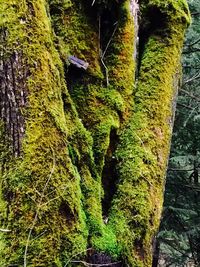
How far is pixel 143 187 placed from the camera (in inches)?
103

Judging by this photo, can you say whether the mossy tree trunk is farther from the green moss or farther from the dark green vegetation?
the dark green vegetation

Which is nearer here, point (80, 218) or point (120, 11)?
point (80, 218)

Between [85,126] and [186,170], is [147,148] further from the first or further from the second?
[186,170]

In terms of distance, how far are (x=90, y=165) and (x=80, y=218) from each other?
1.37 ft

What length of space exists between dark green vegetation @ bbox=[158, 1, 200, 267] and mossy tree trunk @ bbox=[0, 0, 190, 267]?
4875mm

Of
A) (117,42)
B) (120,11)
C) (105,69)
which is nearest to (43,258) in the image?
(105,69)

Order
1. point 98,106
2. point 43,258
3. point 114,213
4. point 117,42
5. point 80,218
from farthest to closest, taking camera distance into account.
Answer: point 117,42 → point 98,106 → point 114,213 → point 80,218 → point 43,258

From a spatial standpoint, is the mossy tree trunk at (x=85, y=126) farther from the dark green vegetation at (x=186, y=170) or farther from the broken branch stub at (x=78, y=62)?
the dark green vegetation at (x=186, y=170)

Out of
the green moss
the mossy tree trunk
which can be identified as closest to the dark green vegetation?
the green moss

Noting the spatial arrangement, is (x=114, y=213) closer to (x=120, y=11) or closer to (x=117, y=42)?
(x=117, y=42)

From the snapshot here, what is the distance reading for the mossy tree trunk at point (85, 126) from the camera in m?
2.15

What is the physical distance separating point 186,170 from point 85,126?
5961mm

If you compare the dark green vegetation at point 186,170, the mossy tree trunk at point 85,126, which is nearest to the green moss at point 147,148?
the mossy tree trunk at point 85,126

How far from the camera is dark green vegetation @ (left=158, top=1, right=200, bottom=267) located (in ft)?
25.9
